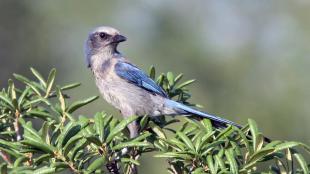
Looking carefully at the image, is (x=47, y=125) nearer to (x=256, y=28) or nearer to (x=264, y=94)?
(x=264, y=94)

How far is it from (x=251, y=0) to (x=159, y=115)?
21.1 metres

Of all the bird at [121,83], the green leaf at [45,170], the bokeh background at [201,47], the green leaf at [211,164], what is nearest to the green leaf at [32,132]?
the green leaf at [45,170]

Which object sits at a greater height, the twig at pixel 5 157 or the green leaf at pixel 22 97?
the green leaf at pixel 22 97

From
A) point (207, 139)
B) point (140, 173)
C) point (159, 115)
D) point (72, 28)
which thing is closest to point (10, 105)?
point (207, 139)

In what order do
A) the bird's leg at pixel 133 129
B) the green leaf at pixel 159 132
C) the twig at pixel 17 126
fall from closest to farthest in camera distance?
the twig at pixel 17 126 < the green leaf at pixel 159 132 < the bird's leg at pixel 133 129

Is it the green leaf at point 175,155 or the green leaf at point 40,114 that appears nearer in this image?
the green leaf at point 175,155

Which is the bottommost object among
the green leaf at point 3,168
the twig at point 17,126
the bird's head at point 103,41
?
the green leaf at point 3,168

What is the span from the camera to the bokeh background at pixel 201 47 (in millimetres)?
19594

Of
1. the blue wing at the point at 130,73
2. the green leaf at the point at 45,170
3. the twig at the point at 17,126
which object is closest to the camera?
the green leaf at the point at 45,170

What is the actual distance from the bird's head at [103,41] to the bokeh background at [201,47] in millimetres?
9337

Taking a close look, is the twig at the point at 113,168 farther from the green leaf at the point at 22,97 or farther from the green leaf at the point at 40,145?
the green leaf at the point at 22,97

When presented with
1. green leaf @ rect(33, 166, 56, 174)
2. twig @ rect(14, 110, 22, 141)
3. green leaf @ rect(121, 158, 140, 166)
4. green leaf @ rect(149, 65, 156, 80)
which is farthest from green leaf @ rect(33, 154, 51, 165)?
green leaf @ rect(149, 65, 156, 80)

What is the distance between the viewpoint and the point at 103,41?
7.55 meters

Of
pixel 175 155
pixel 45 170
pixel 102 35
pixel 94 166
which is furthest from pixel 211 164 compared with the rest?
pixel 102 35
